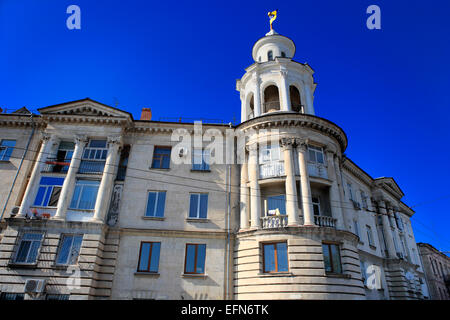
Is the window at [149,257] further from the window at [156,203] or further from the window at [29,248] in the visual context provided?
the window at [29,248]

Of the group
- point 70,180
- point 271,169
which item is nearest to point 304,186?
point 271,169

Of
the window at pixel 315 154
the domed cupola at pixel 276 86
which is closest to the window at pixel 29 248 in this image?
the domed cupola at pixel 276 86

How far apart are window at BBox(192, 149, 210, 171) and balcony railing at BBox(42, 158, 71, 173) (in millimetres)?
10693

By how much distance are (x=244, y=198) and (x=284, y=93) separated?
10.7 meters

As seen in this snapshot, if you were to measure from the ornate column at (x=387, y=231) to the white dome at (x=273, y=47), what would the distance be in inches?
863

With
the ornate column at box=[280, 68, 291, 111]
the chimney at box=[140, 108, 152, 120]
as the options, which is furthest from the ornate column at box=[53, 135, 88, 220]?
the ornate column at box=[280, 68, 291, 111]

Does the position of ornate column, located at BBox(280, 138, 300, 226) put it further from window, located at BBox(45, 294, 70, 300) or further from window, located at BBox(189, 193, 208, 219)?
window, located at BBox(45, 294, 70, 300)

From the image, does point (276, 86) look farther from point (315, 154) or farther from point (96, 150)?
point (96, 150)

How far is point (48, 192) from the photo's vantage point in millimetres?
22609

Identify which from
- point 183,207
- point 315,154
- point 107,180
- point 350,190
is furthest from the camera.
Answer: point 350,190

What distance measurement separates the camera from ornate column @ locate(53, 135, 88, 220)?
21.5 metres

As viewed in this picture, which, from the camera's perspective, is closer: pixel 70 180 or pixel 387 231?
pixel 70 180

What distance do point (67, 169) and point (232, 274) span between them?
Result: 16240 millimetres
